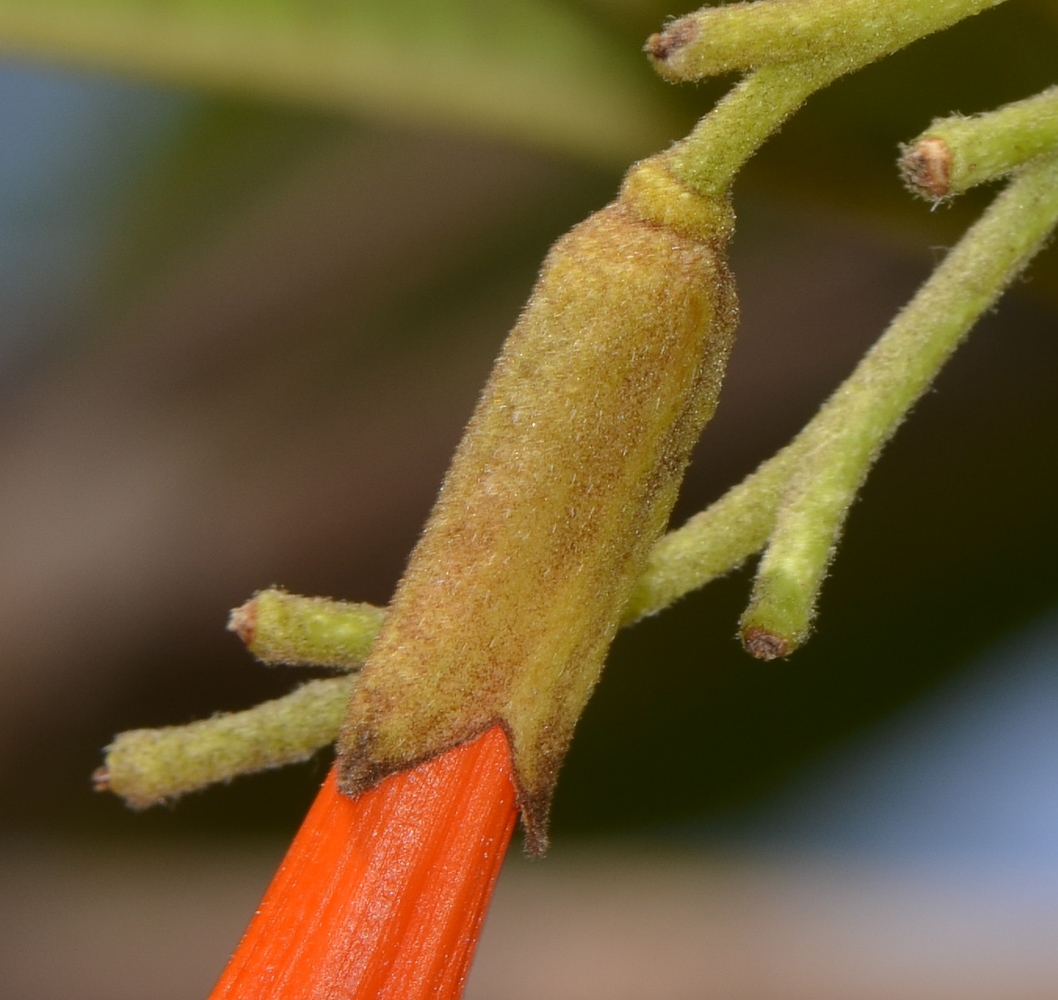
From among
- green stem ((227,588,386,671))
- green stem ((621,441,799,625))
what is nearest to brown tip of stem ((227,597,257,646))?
green stem ((227,588,386,671))

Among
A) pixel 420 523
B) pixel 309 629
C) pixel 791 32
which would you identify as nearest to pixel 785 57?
pixel 791 32

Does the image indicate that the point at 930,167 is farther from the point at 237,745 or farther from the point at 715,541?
the point at 237,745

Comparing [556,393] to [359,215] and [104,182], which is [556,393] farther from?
[104,182]

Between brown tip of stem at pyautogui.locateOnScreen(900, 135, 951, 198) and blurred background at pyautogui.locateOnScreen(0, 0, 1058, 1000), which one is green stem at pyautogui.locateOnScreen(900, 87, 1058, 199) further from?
blurred background at pyautogui.locateOnScreen(0, 0, 1058, 1000)

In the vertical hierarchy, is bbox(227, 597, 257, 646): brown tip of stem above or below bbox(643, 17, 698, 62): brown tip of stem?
below

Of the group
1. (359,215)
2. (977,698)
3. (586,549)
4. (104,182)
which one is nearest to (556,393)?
(586,549)

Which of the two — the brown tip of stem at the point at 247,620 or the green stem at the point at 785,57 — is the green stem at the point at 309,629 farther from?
the green stem at the point at 785,57
